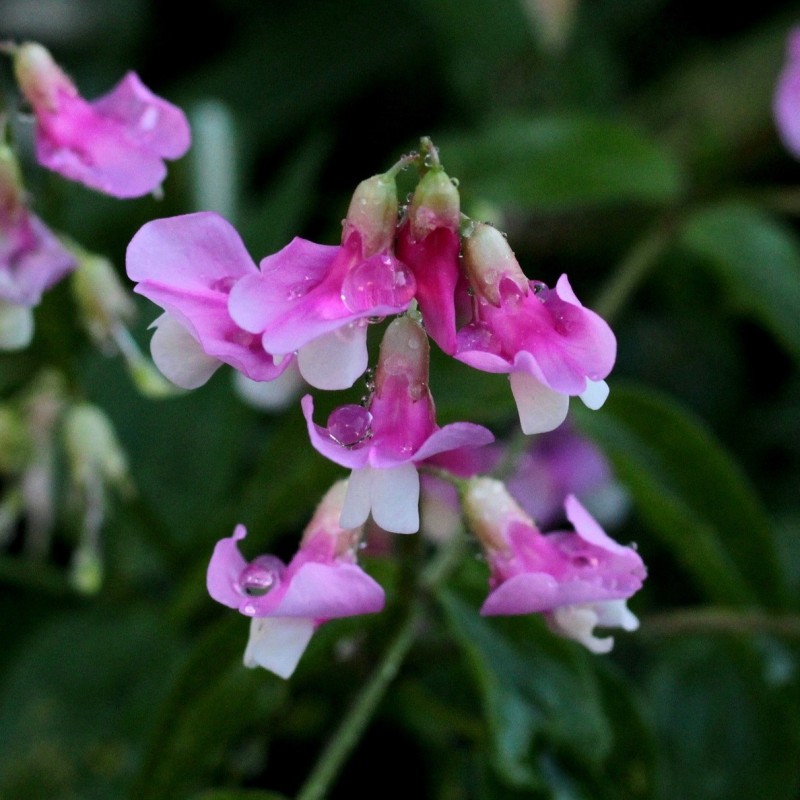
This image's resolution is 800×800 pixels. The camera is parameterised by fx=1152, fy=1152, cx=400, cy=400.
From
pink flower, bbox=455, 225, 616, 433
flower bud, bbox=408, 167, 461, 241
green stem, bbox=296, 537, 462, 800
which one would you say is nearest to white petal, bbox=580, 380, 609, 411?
pink flower, bbox=455, 225, 616, 433

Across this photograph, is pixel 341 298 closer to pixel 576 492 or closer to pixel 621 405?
pixel 621 405

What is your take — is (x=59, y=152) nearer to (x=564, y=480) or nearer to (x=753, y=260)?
(x=564, y=480)

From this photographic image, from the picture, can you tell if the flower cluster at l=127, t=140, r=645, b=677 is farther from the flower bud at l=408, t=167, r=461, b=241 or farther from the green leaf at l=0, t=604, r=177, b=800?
the green leaf at l=0, t=604, r=177, b=800

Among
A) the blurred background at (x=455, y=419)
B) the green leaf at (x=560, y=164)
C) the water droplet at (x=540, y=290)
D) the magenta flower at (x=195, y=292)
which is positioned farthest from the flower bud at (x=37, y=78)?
the green leaf at (x=560, y=164)

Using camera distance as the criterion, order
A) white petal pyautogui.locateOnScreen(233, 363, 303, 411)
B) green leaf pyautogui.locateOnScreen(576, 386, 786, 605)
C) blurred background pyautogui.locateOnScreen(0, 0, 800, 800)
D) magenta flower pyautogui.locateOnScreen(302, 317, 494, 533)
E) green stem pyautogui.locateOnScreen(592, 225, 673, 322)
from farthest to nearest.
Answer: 1. green stem pyautogui.locateOnScreen(592, 225, 673, 322)
2. white petal pyautogui.locateOnScreen(233, 363, 303, 411)
3. green leaf pyautogui.locateOnScreen(576, 386, 786, 605)
4. blurred background pyautogui.locateOnScreen(0, 0, 800, 800)
5. magenta flower pyautogui.locateOnScreen(302, 317, 494, 533)

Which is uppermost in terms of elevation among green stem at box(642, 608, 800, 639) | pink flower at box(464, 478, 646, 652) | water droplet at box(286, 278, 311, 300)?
water droplet at box(286, 278, 311, 300)
